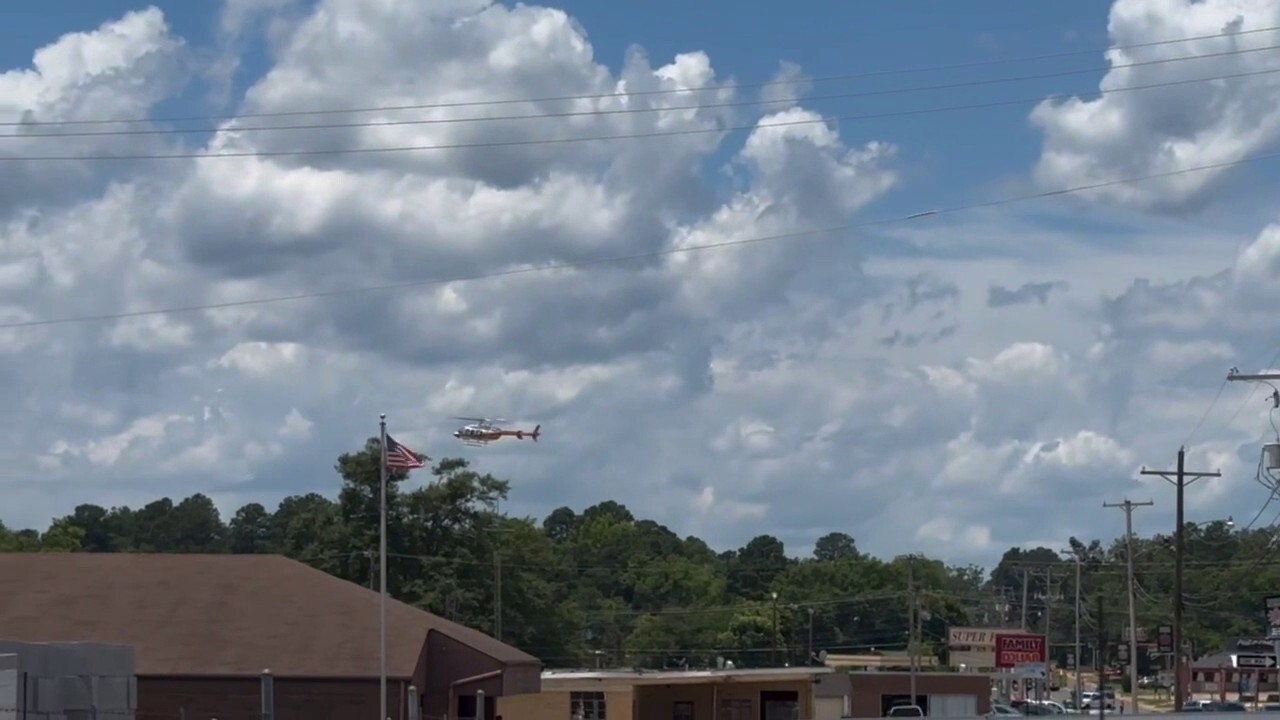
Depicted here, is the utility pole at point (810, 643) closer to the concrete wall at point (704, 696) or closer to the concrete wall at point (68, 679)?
the concrete wall at point (704, 696)

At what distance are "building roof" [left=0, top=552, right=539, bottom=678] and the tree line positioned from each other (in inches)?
1147

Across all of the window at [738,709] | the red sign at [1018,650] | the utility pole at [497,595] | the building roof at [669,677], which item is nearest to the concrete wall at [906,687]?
the window at [738,709]

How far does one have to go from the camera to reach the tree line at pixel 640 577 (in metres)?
98.3

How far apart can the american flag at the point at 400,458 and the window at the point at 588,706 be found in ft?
94.0

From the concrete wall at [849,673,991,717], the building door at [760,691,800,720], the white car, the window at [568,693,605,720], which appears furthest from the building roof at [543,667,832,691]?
the white car

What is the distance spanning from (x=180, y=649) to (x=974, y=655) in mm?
70905

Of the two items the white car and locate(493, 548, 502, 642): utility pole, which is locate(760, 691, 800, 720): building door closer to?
the white car

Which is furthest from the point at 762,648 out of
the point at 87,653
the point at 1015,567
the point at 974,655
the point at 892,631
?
the point at 87,653

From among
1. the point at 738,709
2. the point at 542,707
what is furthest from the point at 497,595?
the point at 542,707

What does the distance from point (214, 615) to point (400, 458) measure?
7850mm

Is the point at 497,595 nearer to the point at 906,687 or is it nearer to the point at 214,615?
the point at 906,687

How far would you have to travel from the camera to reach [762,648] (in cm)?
12812

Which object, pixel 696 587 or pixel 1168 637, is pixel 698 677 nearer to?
pixel 1168 637

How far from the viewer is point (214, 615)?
48938 millimetres
